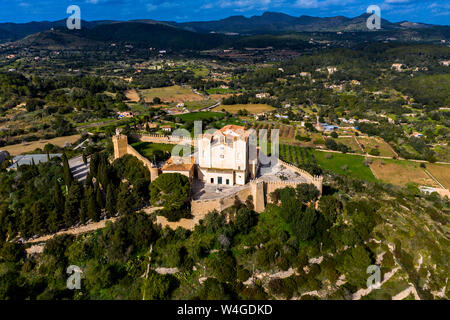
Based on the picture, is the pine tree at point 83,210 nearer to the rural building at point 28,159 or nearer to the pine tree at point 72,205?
the pine tree at point 72,205

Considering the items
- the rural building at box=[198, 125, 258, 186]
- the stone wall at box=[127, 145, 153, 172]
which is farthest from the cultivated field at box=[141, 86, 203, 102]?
the rural building at box=[198, 125, 258, 186]

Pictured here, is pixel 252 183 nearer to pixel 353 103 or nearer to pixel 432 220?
pixel 432 220

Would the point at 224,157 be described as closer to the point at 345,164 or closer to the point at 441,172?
the point at 345,164

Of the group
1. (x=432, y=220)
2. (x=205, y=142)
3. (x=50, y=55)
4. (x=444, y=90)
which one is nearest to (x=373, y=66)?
(x=444, y=90)

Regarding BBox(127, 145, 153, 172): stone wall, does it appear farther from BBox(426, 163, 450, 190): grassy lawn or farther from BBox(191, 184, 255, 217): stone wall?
BBox(426, 163, 450, 190): grassy lawn

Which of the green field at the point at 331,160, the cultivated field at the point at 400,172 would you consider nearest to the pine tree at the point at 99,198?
the green field at the point at 331,160

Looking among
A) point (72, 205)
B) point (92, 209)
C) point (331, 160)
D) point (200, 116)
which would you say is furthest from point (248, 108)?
point (72, 205)
